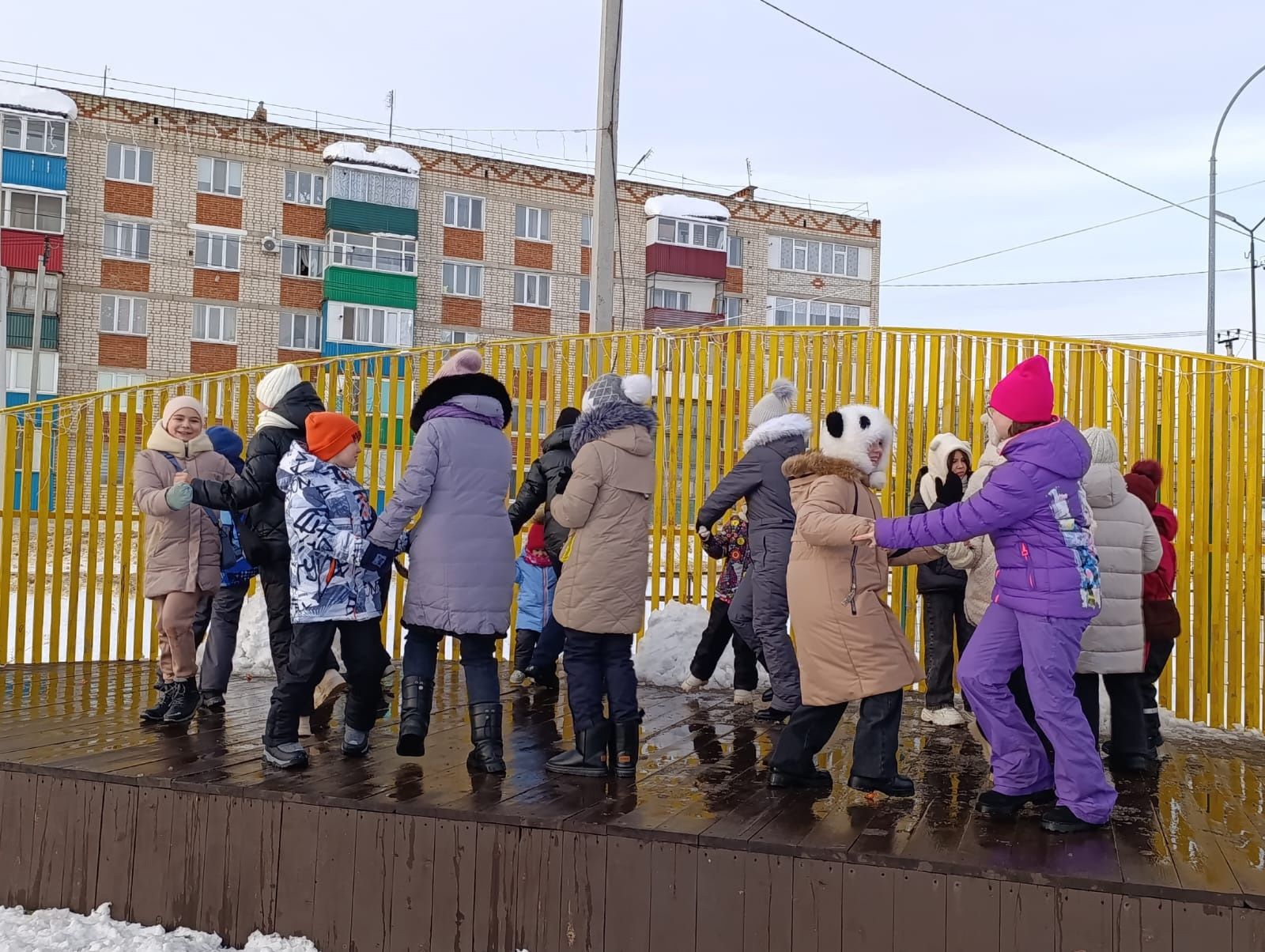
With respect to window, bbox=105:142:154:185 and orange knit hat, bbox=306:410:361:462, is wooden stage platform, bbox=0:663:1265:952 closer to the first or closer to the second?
orange knit hat, bbox=306:410:361:462

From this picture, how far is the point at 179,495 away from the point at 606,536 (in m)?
2.18

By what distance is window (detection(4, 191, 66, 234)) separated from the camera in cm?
3272

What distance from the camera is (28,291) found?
33.0 metres

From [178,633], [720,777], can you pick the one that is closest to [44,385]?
[178,633]

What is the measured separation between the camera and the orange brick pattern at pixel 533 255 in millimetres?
38344


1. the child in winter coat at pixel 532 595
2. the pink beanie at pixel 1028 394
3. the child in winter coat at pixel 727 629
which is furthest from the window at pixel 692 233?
the pink beanie at pixel 1028 394

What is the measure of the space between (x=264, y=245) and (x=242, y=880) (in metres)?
33.1

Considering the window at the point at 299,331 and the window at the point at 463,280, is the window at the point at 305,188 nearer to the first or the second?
the window at the point at 299,331

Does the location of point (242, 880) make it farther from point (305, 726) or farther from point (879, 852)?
point (879, 852)

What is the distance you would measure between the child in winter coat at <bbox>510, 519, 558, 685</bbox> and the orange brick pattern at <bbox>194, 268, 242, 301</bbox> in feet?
98.3

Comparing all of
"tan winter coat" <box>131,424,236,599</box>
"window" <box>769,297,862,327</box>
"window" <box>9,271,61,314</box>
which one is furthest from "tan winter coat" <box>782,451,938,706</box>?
"window" <box>769,297,862,327</box>

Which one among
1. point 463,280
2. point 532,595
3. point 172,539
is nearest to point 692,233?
point 463,280

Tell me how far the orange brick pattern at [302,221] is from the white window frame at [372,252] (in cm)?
100

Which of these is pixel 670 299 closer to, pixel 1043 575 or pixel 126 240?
pixel 126 240
